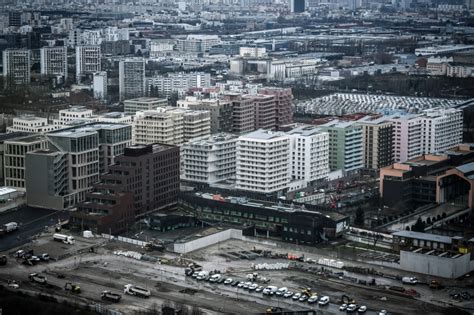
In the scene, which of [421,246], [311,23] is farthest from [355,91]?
[311,23]

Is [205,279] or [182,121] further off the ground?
[182,121]

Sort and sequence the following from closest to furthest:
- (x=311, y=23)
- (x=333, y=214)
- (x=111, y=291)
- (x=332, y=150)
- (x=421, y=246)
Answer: (x=111, y=291) < (x=421, y=246) < (x=333, y=214) < (x=332, y=150) < (x=311, y=23)

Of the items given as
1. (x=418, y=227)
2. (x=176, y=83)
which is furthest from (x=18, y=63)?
(x=418, y=227)

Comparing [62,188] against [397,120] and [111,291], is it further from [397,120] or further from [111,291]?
[397,120]

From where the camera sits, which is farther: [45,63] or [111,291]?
[45,63]

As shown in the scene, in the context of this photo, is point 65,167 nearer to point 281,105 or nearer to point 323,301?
point 323,301

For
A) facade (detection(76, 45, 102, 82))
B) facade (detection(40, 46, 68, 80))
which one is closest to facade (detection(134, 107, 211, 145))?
facade (detection(40, 46, 68, 80))

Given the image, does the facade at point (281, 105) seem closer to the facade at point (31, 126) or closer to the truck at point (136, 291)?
the facade at point (31, 126)
